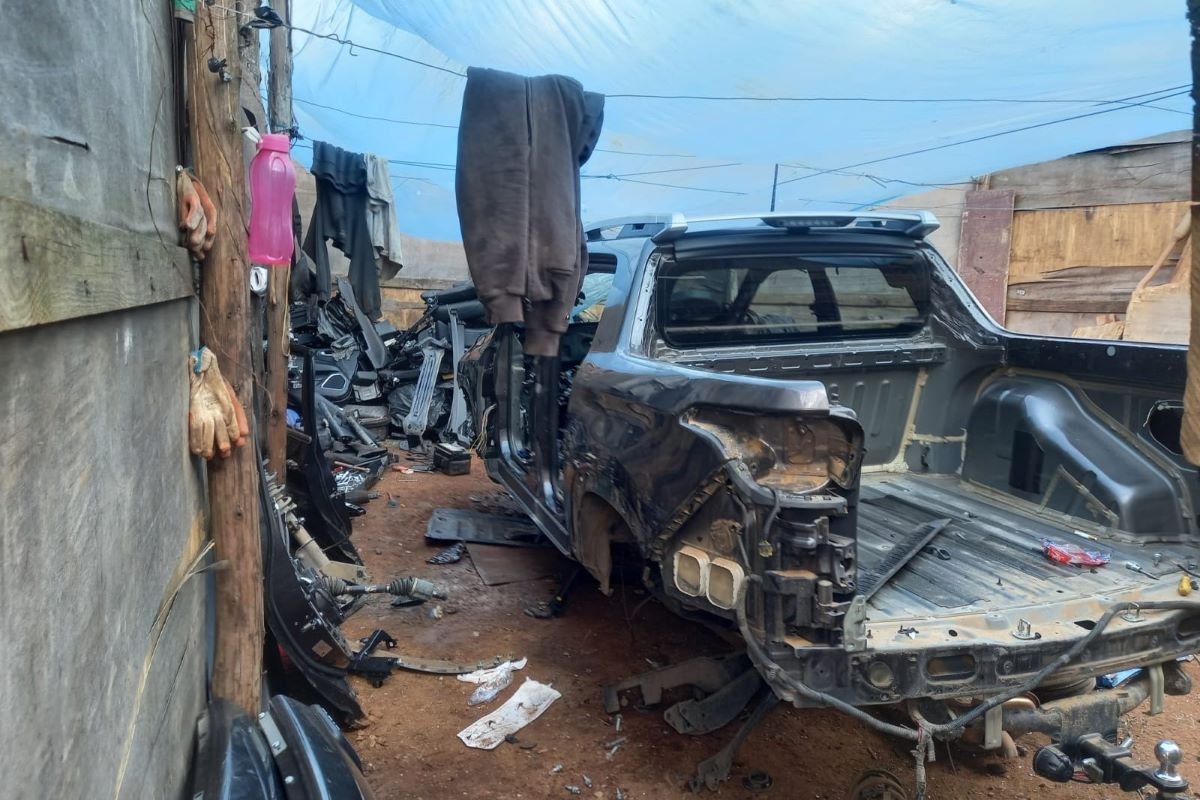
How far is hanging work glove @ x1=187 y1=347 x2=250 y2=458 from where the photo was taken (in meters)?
2.30

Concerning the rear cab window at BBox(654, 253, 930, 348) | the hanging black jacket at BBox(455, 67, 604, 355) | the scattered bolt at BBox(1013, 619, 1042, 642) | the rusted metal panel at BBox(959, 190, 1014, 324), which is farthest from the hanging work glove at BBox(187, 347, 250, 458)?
the rusted metal panel at BBox(959, 190, 1014, 324)

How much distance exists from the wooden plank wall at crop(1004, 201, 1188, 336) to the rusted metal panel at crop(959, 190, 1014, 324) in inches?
4.9

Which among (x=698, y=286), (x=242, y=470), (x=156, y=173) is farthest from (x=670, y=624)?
(x=156, y=173)

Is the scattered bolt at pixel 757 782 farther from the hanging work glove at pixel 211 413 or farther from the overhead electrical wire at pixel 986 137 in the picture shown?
the overhead electrical wire at pixel 986 137

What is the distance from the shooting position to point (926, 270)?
169 inches

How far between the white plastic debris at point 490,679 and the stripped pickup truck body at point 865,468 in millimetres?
638

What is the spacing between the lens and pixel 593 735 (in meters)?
3.44

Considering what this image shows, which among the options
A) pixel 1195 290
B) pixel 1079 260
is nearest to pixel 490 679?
pixel 1195 290

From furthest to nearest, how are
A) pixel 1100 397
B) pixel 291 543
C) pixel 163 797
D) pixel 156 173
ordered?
pixel 291 543
pixel 1100 397
pixel 156 173
pixel 163 797

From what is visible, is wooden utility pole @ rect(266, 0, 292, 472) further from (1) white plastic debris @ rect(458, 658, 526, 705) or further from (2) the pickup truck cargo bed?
(2) the pickup truck cargo bed

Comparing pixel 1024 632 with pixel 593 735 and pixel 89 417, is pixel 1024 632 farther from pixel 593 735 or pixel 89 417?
pixel 89 417

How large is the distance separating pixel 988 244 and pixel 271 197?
1072 centimetres

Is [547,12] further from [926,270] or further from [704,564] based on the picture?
[704,564]

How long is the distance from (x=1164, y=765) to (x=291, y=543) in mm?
3803
